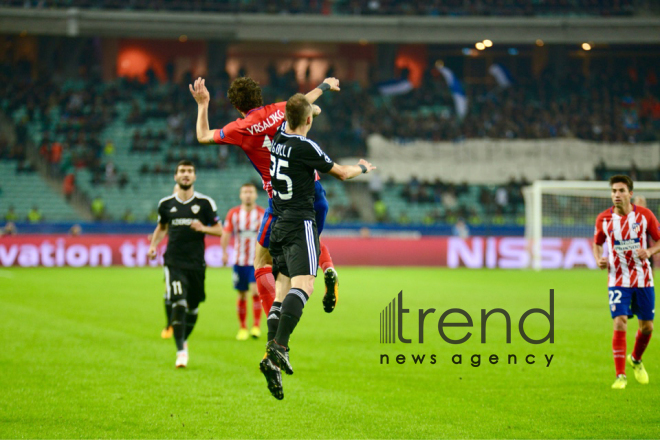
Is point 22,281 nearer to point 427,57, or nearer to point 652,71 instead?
point 427,57

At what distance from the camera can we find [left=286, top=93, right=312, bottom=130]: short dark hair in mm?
6588

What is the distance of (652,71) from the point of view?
45156 millimetres

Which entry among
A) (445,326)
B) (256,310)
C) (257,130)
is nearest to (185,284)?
(256,310)

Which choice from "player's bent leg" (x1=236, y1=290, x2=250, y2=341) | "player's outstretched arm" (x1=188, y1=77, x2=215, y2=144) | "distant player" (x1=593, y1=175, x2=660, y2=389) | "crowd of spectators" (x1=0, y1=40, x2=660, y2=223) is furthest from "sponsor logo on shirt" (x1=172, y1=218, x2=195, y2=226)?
"crowd of spectators" (x1=0, y1=40, x2=660, y2=223)

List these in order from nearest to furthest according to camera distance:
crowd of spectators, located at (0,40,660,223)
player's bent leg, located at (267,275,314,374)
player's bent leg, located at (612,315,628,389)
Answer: player's bent leg, located at (267,275,314,374) → player's bent leg, located at (612,315,628,389) → crowd of spectators, located at (0,40,660,223)

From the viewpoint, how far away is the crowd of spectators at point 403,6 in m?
40.0

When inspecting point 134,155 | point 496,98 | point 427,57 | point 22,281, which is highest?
point 427,57

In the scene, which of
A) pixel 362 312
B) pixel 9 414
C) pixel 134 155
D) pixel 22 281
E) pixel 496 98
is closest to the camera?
pixel 9 414

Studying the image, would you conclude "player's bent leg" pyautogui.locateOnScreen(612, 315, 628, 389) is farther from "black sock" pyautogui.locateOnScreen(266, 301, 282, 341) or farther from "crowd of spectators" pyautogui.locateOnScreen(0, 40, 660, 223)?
"crowd of spectators" pyautogui.locateOnScreen(0, 40, 660, 223)

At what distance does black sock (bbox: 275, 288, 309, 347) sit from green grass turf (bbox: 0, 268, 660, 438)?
2.65 feet

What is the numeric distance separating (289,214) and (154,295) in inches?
514

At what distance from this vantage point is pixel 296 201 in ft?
22.5

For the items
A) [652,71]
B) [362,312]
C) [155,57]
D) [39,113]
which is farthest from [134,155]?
[652,71]

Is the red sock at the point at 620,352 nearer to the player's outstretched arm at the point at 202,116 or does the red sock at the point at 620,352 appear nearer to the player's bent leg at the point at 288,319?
the player's bent leg at the point at 288,319
